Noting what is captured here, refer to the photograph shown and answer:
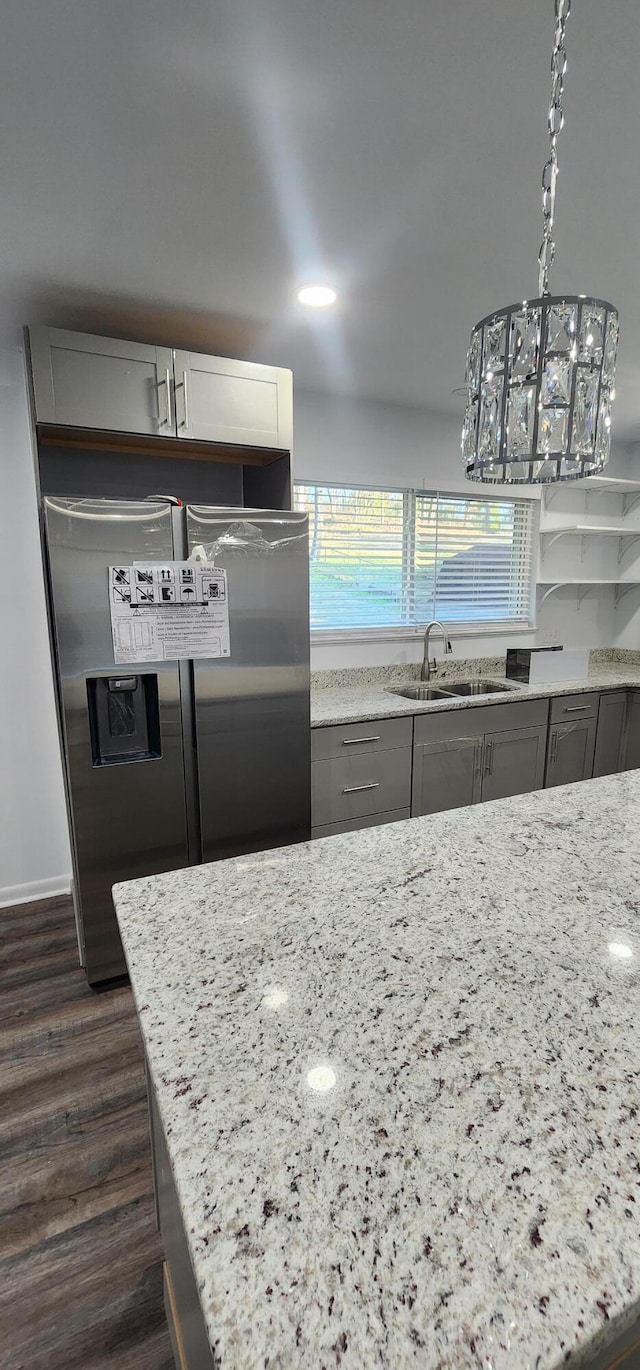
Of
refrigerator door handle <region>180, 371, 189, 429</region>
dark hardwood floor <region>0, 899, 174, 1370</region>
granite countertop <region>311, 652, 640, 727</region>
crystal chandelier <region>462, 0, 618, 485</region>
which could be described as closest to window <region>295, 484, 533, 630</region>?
granite countertop <region>311, 652, 640, 727</region>

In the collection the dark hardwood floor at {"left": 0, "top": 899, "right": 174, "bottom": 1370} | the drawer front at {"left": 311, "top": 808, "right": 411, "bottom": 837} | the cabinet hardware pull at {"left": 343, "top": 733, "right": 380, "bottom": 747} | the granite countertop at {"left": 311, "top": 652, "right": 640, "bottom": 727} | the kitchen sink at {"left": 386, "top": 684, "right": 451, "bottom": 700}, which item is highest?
the granite countertop at {"left": 311, "top": 652, "right": 640, "bottom": 727}

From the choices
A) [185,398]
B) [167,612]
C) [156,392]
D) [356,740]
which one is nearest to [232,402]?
[185,398]

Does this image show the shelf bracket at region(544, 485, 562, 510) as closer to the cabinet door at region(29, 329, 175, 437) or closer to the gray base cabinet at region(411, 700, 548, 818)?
the gray base cabinet at region(411, 700, 548, 818)

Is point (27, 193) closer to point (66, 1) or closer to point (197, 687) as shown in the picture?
point (66, 1)

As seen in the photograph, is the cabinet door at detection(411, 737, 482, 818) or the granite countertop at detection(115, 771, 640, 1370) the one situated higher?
the granite countertop at detection(115, 771, 640, 1370)

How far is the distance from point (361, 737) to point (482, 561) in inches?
65.3

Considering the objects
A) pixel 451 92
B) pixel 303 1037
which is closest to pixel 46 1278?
pixel 303 1037

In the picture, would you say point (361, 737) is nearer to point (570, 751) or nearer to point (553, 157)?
point (570, 751)

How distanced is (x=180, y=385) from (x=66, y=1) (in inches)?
46.2

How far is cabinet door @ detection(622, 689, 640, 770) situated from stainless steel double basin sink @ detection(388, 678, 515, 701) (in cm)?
83

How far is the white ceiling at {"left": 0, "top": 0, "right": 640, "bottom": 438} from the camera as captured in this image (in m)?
1.02

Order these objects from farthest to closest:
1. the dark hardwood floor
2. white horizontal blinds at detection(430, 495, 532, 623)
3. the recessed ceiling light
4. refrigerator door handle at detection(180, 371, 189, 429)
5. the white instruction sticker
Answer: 1. white horizontal blinds at detection(430, 495, 532, 623)
2. refrigerator door handle at detection(180, 371, 189, 429)
3. the white instruction sticker
4. the recessed ceiling light
5. the dark hardwood floor

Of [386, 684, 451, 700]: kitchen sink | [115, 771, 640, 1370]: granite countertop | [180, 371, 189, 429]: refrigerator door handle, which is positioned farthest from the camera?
[386, 684, 451, 700]: kitchen sink

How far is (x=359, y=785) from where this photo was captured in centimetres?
274
